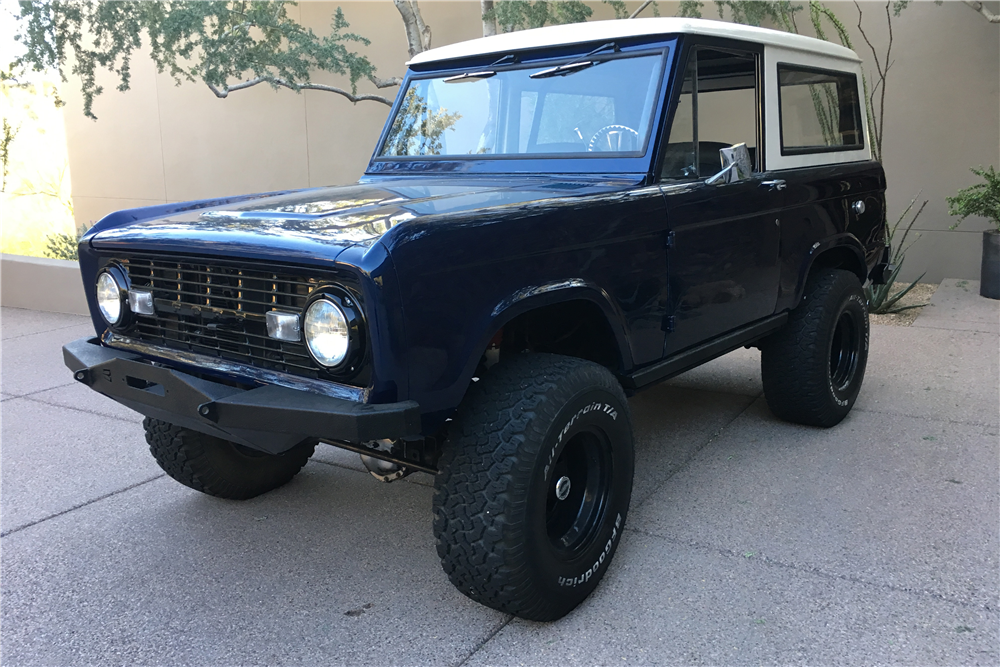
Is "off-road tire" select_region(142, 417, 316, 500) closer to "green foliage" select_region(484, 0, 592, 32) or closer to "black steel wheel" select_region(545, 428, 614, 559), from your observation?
"black steel wheel" select_region(545, 428, 614, 559)

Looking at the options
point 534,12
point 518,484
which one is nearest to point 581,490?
point 518,484

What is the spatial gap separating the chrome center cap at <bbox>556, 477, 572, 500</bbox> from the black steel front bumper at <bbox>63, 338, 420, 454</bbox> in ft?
2.25

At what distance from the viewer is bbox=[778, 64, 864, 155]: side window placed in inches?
154

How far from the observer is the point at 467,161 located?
141 inches

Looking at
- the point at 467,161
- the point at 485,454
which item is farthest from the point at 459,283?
the point at 467,161

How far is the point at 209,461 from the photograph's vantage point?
3.45m

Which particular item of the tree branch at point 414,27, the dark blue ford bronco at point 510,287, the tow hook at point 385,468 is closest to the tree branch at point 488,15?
the tree branch at point 414,27

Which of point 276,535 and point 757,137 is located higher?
point 757,137

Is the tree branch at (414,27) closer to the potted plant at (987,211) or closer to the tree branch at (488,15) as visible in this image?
the tree branch at (488,15)

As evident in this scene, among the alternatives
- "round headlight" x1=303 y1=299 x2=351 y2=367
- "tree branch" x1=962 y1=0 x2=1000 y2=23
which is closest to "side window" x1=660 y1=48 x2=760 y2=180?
"round headlight" x1=303 y1=299 x2=351 y2=367

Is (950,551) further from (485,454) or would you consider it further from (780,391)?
(485,454)

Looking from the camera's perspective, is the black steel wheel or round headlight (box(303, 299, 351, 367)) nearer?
round headlight (box(303, 299, 351, 367))

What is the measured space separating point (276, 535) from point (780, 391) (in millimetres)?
2616

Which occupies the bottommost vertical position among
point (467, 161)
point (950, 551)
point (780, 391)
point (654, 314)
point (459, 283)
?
point (950, 551)
